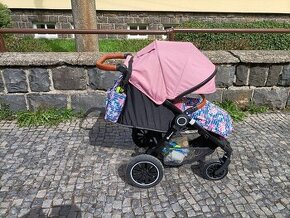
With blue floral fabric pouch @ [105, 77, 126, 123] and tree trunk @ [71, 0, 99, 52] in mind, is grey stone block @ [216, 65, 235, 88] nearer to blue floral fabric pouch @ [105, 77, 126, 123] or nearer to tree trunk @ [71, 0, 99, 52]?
blue floral fabric pouch @ [105, 77, 126, 123]

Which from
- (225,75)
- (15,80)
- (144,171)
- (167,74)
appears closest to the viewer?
(167,74)

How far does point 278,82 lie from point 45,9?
7720 millimetres

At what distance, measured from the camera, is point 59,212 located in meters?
2.53

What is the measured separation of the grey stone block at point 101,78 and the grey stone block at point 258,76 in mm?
2003

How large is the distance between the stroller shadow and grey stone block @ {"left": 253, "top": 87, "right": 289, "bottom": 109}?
3211mm

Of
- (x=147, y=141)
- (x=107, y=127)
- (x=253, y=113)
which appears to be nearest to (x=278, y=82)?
(x=253, y=113)

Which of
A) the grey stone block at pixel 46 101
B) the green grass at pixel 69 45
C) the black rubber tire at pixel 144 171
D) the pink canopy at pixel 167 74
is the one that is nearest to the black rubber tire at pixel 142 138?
the black rubber tire at pixel 144 171

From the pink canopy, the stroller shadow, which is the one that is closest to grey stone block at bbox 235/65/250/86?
the pink canopy

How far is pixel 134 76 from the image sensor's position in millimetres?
2422

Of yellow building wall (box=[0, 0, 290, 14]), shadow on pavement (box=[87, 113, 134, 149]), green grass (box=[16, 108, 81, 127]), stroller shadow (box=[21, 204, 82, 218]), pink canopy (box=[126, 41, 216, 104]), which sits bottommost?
stroller shadow (box=[21, 204, 82, 218])

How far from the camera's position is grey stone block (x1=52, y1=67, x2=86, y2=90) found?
3.95 meters

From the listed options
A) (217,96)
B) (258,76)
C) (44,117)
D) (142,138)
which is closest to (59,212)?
(142,138)

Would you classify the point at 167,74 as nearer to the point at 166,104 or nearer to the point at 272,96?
the point at 166,104

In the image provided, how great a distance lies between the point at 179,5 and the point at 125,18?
1.86m
